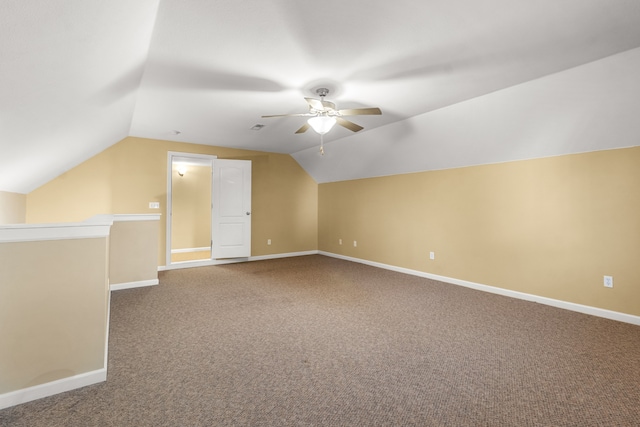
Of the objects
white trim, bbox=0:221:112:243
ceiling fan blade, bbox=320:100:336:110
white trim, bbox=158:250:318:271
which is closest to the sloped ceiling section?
white trim, bbox=0:221:112:243

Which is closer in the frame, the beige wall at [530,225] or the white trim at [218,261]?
the beige wall at [530,225]

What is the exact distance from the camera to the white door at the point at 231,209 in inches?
231

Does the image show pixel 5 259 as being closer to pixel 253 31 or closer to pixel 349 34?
pixel 253 31

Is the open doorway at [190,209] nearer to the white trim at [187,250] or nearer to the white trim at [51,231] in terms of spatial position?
the white trim at [187,250]

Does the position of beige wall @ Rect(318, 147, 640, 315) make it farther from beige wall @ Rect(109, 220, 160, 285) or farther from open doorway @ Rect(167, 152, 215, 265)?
open doorway @ Rect(167, 152, 215, 265)

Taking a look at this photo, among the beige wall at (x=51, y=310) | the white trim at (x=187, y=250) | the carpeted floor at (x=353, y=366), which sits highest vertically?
the beige wall at (x=51, y=310)

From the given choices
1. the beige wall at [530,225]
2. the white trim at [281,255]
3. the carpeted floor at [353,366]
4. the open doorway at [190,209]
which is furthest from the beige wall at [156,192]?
the beige wall at [530,225]

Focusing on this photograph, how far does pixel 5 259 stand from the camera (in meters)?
1.65

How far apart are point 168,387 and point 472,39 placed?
333 cm

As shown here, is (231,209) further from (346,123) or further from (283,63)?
(283,63)

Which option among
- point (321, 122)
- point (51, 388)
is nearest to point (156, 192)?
point (321, 122)

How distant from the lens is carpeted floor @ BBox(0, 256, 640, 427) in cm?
160

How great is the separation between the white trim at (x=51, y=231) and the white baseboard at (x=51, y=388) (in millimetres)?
889

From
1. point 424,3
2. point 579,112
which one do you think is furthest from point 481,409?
point 579,112
